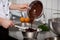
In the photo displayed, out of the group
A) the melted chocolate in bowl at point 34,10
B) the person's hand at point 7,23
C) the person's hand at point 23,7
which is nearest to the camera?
the person's hand at point 7,23

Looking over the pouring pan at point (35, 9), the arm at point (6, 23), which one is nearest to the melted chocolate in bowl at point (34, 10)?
the pouring pan at point (35, 9)

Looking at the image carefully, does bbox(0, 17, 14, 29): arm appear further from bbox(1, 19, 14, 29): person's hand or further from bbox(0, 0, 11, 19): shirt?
bbox(0, 0, 11, 19): shirt

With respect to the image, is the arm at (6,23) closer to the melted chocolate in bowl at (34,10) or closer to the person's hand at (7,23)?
the person's hand at (7,23)

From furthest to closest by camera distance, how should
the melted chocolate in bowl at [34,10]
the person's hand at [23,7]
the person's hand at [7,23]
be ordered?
the person's hand at [23,7], the melted chocolate in bowl at [34,10], the person's hand at [7,23]

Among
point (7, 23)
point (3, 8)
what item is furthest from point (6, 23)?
point (3, 8)

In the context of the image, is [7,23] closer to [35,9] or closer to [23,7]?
[35,9]

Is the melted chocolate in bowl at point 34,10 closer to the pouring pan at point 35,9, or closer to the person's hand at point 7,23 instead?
the pouring pan at point 35,9

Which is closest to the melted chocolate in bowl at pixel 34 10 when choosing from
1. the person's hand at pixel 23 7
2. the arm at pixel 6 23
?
the person's hand at pixel 23 7

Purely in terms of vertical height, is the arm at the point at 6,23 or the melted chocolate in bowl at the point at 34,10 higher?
the melted chocolate in bowl at the point at 34,10

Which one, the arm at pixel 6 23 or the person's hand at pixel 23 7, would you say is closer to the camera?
the arm at pixel 6 23

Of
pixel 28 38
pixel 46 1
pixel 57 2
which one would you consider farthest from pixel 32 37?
pixel 46 1

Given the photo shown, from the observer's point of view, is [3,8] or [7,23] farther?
[3,8]

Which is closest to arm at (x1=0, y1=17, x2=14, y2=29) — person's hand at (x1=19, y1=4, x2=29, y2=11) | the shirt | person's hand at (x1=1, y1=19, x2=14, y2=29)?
person's hand at (x1=1, y1=19, x2=14, y2=29)

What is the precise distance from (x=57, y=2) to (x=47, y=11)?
0.68 feet
